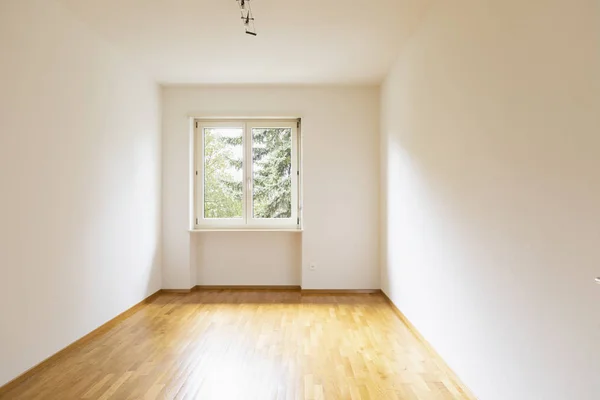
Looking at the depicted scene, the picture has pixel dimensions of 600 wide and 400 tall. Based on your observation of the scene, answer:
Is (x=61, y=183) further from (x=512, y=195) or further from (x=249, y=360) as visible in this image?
(x=512, y=195)

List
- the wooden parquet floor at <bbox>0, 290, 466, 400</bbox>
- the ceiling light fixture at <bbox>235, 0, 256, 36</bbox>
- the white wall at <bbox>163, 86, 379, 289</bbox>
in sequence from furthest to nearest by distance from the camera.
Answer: the white wall at <bbox>163, 86, 379, 289</bbox> < the ceiling light fixture at <bbox>235, 0, 256, 36</bbox> < the wooden parquet floor at <bbox>0, 290, 466, 400</bbox>

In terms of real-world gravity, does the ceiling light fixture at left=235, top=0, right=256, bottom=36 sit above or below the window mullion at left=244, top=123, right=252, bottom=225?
above

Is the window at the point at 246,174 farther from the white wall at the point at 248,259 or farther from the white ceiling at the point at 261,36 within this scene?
the white ceiling at the point at 261,36

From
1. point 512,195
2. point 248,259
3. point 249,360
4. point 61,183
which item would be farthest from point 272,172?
point 512,195

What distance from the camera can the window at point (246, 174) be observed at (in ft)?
19.5

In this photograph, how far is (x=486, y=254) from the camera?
2.36 m

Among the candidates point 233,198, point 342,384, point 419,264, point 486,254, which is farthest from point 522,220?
point 233,198

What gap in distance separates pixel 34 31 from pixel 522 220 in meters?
3.33

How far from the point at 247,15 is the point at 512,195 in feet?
8.13

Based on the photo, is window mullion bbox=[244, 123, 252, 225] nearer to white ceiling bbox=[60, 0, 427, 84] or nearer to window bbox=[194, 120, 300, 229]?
window bbox=[194, 120, 300, 229]

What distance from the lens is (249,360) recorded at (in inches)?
126

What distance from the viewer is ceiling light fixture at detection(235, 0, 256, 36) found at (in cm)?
335

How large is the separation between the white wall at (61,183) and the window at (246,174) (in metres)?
1.18

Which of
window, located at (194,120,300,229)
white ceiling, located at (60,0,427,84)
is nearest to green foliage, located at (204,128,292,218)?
window, located at (194,120,300,229)
